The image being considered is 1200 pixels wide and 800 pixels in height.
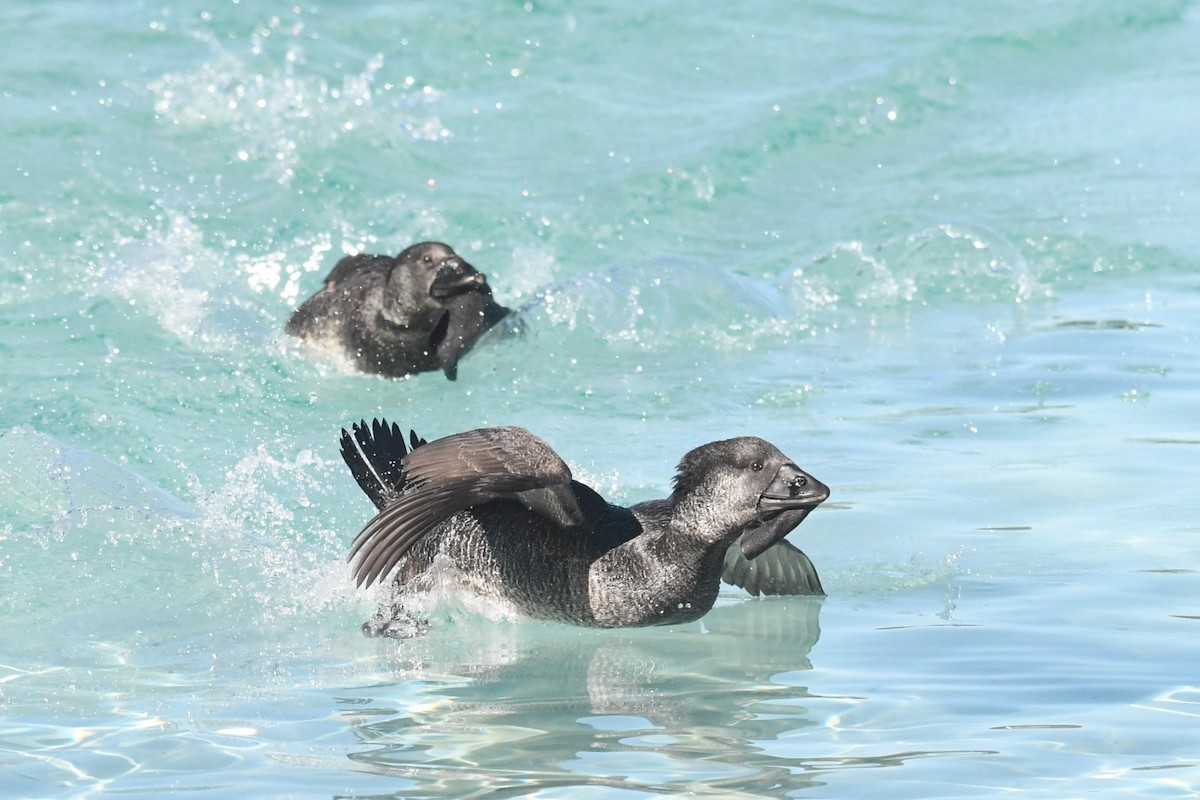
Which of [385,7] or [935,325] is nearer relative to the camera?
[935,325]

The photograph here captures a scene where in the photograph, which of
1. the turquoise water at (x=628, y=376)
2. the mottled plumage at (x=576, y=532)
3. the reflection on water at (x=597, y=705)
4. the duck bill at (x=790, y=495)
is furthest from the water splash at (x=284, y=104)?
the duck bill at (x=790, y=495)

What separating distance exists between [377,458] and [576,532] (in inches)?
33.7

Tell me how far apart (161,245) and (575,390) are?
3.62 m

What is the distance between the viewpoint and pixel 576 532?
6148 mm

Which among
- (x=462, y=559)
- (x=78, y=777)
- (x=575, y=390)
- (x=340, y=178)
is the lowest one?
(x=78, y=777)

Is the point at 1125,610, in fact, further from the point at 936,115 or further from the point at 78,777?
the point at 936,115

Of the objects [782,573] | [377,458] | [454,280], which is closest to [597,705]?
[782,573]

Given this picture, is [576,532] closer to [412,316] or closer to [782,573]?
[782,573]

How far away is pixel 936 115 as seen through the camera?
15.2 m

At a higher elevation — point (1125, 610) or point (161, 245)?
point (161, 245)

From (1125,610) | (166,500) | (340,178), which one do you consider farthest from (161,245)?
(1125,610)

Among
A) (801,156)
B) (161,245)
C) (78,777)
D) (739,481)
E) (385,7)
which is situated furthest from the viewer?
(385,7)

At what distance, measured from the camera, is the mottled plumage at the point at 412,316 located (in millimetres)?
9648

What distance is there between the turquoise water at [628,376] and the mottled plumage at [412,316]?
155 mm
